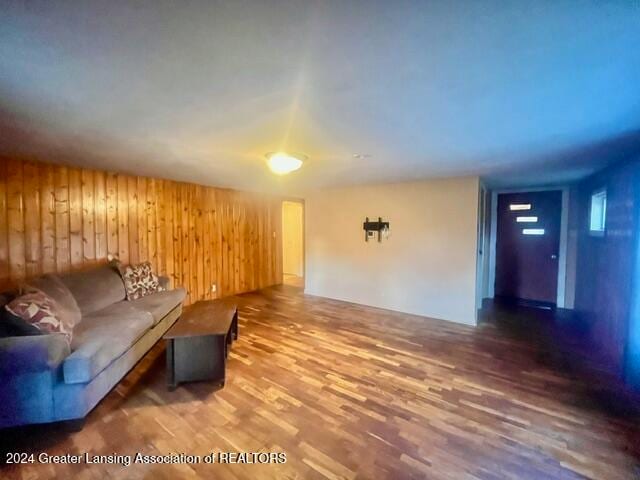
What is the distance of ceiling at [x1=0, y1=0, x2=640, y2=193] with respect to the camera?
0.96m

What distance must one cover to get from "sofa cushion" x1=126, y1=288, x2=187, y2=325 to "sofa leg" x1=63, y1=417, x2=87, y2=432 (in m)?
1.14

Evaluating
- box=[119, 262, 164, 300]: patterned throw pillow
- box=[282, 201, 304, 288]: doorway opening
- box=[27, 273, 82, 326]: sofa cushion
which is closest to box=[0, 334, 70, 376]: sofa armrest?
box=[27, 273, 82, 326]: sofa cushion

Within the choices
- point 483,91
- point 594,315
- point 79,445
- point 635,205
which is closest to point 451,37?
point 483,91

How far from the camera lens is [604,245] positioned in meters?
3.38

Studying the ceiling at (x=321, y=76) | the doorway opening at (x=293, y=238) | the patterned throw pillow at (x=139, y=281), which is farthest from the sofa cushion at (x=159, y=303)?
the doorway opening at (x=293, y=238)

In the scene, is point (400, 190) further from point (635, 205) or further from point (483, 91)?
point (483, 91)

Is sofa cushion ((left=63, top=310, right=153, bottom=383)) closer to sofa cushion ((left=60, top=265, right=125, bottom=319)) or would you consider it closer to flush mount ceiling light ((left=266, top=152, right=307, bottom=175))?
sofa cushion ((left=60, top=265, right=125, bottom=319))

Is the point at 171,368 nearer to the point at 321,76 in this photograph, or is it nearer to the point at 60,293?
the point at 60,293

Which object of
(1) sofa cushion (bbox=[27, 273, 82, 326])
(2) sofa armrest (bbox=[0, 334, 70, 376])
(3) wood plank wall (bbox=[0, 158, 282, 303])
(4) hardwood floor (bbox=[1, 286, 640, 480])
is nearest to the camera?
(4) hardwood floor (bbox=[1, 286, 640, 480])

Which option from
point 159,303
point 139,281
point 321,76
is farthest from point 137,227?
point 321,76

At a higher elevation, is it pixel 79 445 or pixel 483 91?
pixel 483 91

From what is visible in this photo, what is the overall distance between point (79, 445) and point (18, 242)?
8.13 ft

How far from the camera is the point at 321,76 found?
4.41ft

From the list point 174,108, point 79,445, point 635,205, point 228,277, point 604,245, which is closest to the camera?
point 174,108
